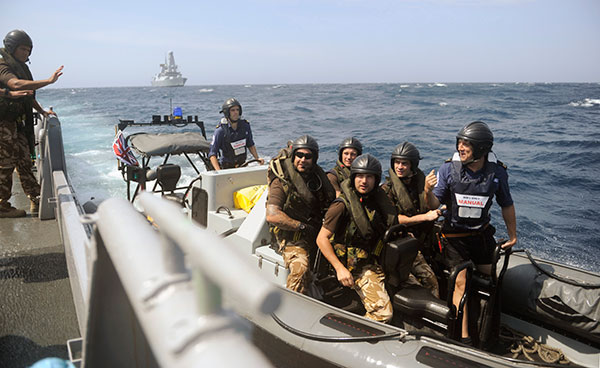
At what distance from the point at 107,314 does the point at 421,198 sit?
329 centimetres

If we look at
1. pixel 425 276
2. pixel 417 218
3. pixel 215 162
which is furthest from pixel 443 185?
pixel 215 162

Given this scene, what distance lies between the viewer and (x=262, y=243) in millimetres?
4125

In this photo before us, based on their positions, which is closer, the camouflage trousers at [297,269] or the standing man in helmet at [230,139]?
the camouflage trousers at [297,269]

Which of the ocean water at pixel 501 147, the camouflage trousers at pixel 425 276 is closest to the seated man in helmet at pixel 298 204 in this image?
the camouflage trousers at pixel 425 276

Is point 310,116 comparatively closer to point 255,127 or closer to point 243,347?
point 255,127

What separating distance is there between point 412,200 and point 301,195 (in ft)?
3.32

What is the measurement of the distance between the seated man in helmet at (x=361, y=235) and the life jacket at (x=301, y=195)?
1.25 ft

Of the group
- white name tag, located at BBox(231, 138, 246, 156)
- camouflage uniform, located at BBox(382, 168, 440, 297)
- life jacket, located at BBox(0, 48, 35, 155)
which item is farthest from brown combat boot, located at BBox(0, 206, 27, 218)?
camouflage uniform, located at BBox(382, 168, 440, 297)

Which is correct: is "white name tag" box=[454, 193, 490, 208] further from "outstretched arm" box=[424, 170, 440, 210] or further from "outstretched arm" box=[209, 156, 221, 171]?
"outstretched arm" box=[209, 156, 221, 171]

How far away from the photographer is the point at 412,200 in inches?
152

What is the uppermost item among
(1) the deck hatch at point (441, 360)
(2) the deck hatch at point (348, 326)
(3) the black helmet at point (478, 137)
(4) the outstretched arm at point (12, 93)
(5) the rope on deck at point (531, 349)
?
(4) the outstretched arm at point (12, 93)

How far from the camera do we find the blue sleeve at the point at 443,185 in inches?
145

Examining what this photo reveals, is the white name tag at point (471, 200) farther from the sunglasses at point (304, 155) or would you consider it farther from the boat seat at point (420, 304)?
the sunglasses at point (304, 155)

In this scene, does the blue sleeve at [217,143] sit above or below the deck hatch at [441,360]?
above
